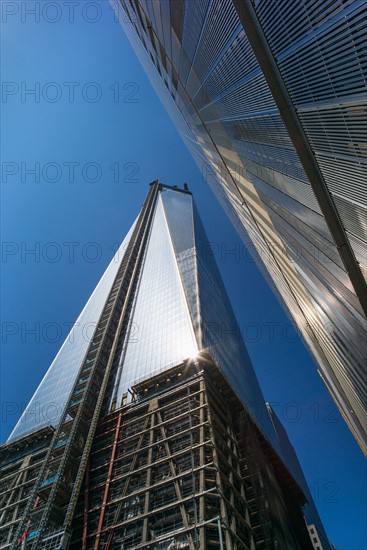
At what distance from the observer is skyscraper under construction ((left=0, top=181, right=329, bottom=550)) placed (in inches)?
1059

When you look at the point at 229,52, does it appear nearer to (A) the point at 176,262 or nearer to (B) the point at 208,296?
(B) the point at 208,296

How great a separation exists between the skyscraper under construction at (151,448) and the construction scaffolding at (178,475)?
0.35ft

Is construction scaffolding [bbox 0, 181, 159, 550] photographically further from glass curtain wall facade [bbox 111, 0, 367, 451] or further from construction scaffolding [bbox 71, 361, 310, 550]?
glass curtain wall facade [bbox 111, 0, 367, 451]

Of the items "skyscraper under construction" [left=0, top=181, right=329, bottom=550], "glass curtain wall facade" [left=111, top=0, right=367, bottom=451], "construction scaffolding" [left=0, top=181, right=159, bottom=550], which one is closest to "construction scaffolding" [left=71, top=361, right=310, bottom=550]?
"skyscraper under construction" [left=0, top=181, right=329, bottom=550]

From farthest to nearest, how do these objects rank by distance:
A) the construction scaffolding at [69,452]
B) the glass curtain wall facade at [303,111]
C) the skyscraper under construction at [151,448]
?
the construction scaffolding at [69,452] → the skyscraper under construction at [151,448] → the glass curtain wall facade at [303,111]

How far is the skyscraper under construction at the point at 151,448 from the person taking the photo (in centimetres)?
2689

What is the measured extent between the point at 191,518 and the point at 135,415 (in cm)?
1604

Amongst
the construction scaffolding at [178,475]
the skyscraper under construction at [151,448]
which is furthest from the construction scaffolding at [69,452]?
the construction scaffolding at [178,475]

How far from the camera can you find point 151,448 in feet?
108

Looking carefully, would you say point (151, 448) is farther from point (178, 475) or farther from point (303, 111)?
point (303, 111)

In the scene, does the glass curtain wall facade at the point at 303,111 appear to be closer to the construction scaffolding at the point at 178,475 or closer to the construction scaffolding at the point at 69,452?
the construction scaffolding at the point at 178,475

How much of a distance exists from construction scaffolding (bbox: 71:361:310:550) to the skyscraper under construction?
0.11 m

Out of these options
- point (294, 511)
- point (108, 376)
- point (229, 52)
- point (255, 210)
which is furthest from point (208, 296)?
point (229, 52)

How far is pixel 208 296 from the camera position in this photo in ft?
211
